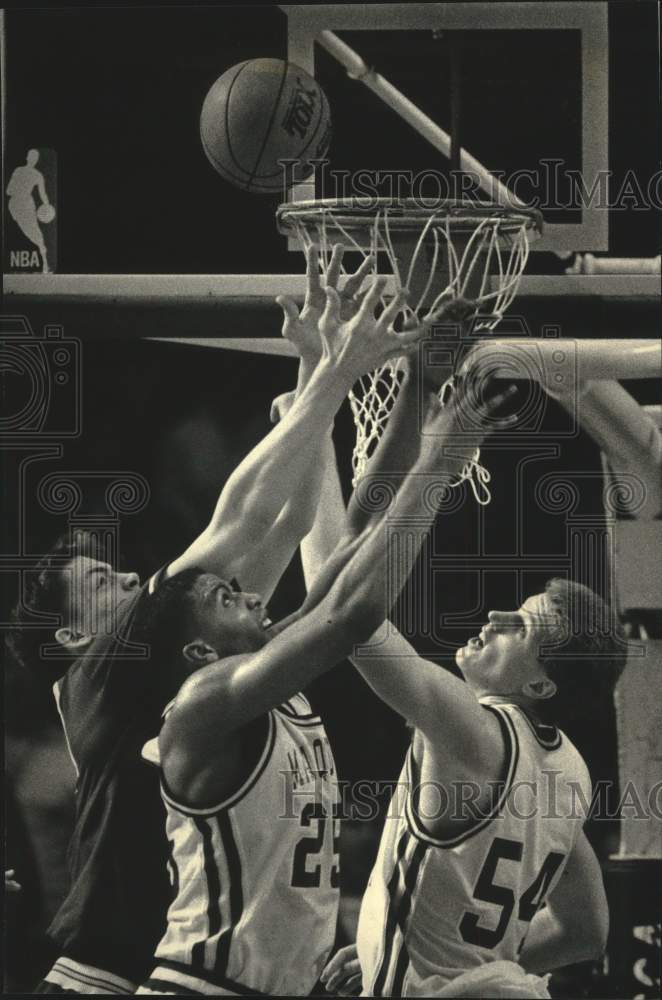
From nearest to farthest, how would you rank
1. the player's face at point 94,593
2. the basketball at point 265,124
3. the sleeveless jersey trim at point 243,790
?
the basketball at point 265,124, the sleeveless jersey trim at point 243,790, the player's face at point 94,593

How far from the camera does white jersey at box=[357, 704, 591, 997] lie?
3.44 m

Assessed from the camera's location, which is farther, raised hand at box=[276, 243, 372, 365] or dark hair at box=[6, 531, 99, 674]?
dark hair at box=[6, 531, 99, 674]

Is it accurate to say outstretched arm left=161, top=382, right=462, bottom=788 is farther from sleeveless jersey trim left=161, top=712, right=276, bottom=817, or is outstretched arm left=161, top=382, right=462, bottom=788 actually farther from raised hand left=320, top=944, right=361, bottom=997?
raised hand left=320, top=944, right=361, bottom=997

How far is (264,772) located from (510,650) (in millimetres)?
693

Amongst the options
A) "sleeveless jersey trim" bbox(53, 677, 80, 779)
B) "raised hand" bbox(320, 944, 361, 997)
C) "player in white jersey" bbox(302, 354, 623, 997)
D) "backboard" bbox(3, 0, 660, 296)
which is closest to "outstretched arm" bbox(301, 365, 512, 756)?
"player in white jersey" bbox(302, 354, 623, 997)

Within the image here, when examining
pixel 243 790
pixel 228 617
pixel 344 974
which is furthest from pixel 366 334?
pixel 344 974

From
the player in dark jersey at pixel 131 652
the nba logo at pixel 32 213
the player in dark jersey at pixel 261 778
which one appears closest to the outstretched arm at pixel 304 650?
the player in dark jersey at pixel 261 778

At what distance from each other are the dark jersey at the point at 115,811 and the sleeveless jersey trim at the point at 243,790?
3.1 inches

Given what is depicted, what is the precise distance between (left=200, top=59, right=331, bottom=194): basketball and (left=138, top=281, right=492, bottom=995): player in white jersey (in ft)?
1.10

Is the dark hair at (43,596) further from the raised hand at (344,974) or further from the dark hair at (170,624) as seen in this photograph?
the raised hand at (344,974)

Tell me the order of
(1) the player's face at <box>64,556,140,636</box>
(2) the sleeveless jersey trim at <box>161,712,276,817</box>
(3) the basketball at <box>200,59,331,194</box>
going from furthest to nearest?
(1) the player's face at <box>64,556,140,636</box>
(2) the sleeveless jersey trim at <box>161,712,276,817</box>
(3) the basketball at <box>200,59,331,194</box>

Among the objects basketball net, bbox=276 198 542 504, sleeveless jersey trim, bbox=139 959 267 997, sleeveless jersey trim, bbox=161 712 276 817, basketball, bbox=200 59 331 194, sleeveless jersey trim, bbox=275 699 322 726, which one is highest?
basketball, bbox=200 59 331 194

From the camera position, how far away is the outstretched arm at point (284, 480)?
3.52 meters

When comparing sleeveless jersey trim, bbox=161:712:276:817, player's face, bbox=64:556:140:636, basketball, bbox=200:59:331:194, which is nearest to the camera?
basketball, bbox=200:59:331:194
